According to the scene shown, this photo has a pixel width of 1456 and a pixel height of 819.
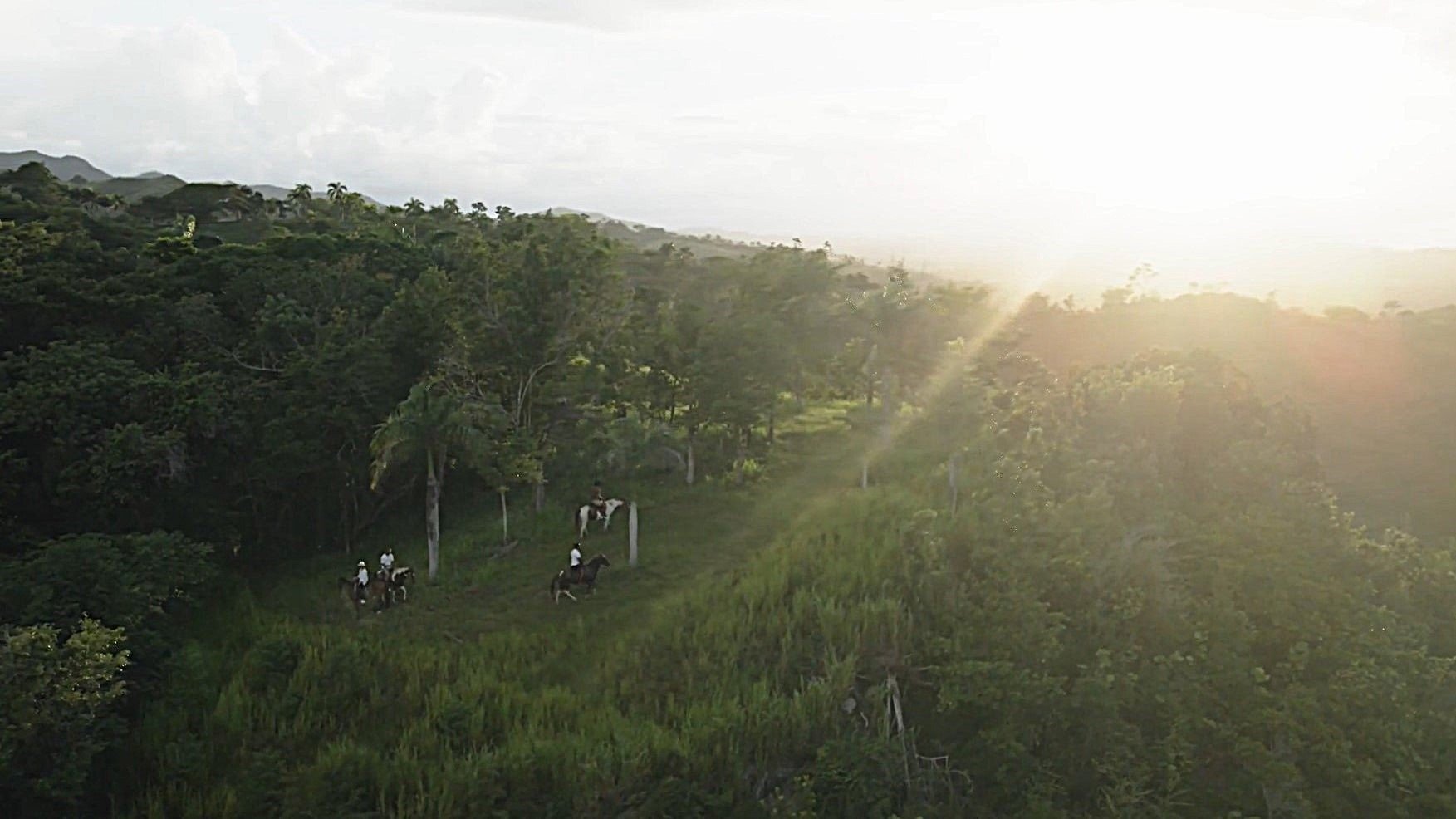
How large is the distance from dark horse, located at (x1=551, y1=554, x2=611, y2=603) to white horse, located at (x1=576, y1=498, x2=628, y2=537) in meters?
2.20

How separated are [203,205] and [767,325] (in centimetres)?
3666

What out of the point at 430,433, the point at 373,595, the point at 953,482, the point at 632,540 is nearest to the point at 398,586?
the point at 373,595

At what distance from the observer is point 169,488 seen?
53.9 feet

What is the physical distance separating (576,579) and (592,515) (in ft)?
9.54

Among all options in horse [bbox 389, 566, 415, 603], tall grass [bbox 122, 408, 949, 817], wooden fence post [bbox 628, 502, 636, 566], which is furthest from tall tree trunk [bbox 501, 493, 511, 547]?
wooden fence post [bbox 628, 502, 636, 566]

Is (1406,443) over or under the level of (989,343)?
under

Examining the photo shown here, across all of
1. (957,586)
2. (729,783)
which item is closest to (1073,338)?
(957,586)

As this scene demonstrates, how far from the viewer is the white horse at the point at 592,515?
17.1 m

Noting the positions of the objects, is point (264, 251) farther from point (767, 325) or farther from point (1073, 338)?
point (1073, 338)

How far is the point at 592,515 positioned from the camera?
691 inches

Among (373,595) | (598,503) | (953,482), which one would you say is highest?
(953,482)

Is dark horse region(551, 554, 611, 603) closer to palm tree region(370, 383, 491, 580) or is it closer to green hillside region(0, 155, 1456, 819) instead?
green hillside region(0, 155, 1456, 819)

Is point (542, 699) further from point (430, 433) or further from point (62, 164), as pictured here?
point (62, 164)

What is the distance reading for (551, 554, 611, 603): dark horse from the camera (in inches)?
577
